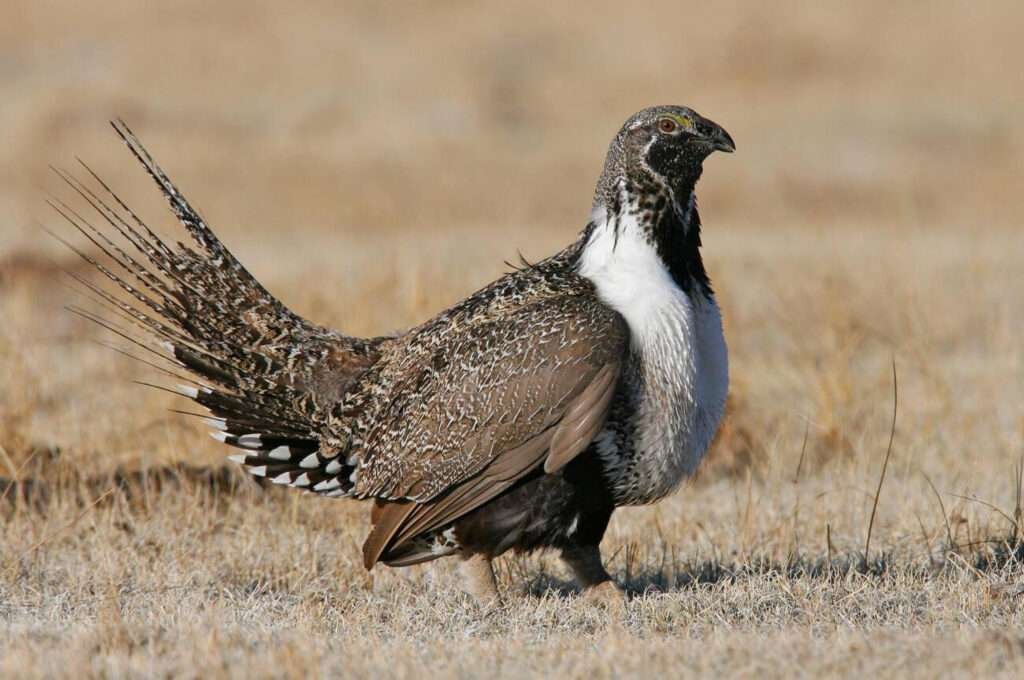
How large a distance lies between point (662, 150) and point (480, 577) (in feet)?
5.05

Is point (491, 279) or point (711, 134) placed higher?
point (491, 279)

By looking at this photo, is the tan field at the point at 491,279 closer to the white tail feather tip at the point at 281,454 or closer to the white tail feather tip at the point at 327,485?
the white tail feather tip at the point at 327,485

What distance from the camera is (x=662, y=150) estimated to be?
17.0 feet

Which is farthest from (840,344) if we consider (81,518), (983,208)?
(983,208)

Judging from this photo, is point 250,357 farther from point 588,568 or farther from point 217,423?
point 588,568

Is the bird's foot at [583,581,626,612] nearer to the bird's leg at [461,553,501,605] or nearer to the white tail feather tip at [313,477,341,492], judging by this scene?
the bird's leg at [461,553,501,605]

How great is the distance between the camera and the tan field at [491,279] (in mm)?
4551

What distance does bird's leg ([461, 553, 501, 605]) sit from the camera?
17.0ft

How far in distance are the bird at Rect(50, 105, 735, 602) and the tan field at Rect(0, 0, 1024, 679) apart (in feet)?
1.04

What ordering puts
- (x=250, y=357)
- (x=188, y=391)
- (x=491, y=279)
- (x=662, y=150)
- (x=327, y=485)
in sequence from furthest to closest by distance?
(x=491, y=279)
(x=188, y=391)
(x=250, y=357)
(x=327, y=485)
(x=662, y=150)

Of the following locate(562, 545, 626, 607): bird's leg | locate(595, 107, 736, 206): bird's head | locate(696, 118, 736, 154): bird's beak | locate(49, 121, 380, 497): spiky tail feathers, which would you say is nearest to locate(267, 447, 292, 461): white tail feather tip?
locate(49, 121, 380, 497): spiky tail feathers

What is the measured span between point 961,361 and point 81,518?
225 inches

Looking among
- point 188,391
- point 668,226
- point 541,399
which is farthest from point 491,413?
point 188,391

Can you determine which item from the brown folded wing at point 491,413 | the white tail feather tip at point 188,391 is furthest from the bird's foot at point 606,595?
the white tail feather tip at point 188,391
